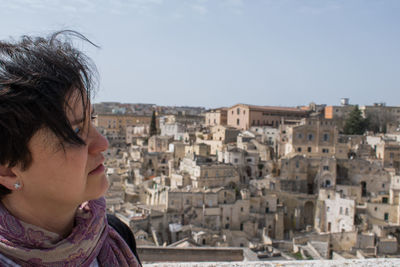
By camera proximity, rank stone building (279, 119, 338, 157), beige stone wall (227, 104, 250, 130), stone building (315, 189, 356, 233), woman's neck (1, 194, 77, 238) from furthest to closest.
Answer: beige stone wall (227, 104, 250, 130) < stone building (279, 119, 338, 157) < stone building (315, 189, 356, 233) < woman's neck (1, 194, 77, 238)

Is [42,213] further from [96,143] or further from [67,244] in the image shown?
[96,143]

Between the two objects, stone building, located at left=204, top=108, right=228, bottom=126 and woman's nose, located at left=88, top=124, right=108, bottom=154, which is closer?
woman's nose, located at left=88, top=124, right=108, bottom=154

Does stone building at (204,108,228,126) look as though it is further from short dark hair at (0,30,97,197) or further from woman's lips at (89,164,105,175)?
short dark hair at (0,30,97,197)

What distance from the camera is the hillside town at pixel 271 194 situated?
19281mm

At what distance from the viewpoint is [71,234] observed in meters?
1.44

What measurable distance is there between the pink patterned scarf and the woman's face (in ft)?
0.36

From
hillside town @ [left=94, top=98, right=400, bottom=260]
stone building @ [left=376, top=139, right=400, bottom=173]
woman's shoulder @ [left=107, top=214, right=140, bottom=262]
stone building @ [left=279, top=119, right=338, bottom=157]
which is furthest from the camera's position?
stone building @ [left=279, top=119, right=338, bottom=157]

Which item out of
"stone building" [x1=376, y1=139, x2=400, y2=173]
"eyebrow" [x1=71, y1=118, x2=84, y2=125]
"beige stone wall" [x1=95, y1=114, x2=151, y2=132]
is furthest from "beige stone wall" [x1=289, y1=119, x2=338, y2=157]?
"beige stone wall" [x1=95, y1=114, x2=151, y2=132]

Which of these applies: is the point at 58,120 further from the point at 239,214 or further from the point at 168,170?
the point at 168,170

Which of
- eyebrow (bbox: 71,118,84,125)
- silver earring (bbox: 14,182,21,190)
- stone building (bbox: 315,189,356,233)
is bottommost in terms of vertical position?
stone building (bbox: 315,189,356,233)

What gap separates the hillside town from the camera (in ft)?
63.3

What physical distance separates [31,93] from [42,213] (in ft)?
1.42

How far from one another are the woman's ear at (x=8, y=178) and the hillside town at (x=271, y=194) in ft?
48.3

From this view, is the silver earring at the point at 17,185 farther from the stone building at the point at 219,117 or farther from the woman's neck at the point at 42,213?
the stone building at the point at 219,117
